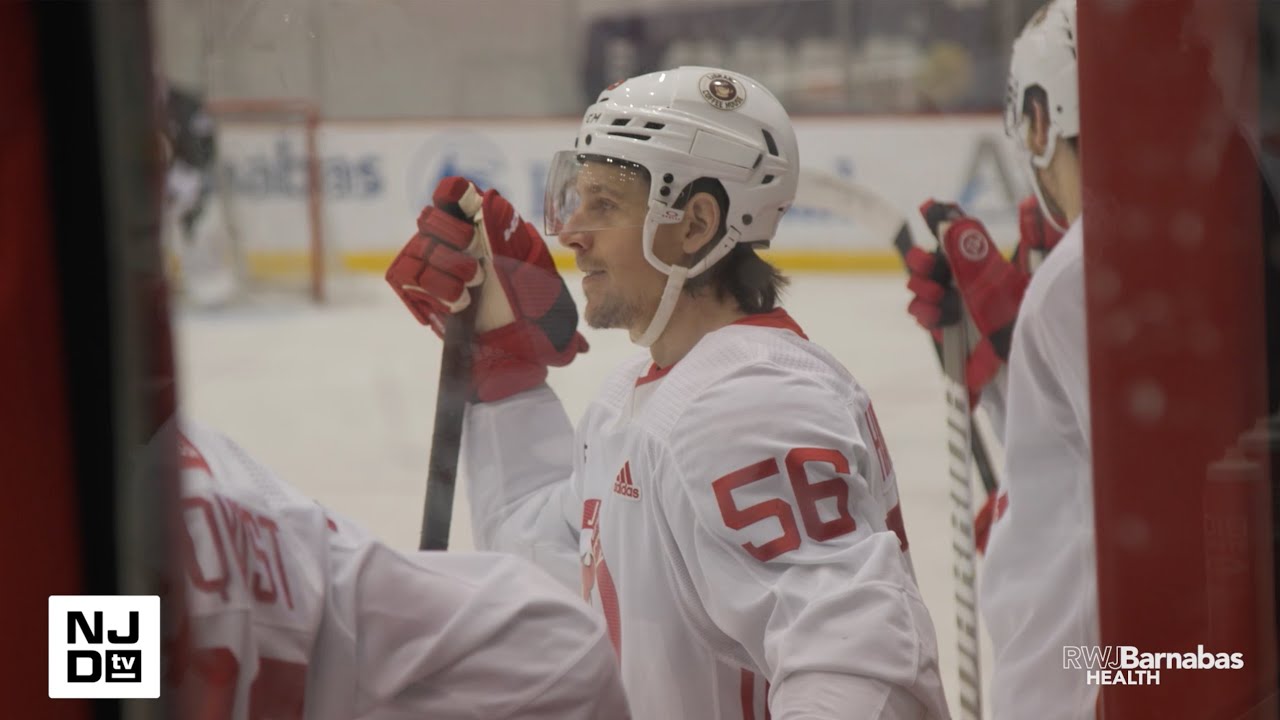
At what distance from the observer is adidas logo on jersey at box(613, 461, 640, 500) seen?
1033 millimetres

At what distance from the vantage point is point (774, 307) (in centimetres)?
106

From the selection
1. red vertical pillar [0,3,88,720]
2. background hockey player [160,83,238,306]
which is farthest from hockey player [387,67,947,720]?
red vertical pillar [0,3,88,720]

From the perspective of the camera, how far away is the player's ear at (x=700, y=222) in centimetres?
104

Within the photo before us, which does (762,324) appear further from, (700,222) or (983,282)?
(983,282)

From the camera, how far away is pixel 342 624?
1019 millimetres

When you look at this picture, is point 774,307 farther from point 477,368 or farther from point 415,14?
point 415,14

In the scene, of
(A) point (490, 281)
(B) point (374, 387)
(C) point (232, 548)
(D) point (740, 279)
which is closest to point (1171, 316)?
(D) point (740, 279)

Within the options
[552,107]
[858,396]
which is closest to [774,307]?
[858,396]

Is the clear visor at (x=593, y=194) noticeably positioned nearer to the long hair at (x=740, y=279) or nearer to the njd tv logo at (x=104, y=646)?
the long hair at (x=740, y=279)

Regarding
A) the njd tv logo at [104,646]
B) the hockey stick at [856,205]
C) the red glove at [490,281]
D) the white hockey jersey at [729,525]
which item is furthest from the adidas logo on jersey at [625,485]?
the njd tv logo at [104,646]

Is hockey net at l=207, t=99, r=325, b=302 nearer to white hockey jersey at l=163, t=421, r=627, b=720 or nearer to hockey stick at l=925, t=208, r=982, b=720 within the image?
white hockey jersey at l=163, t=421, r=627, b=720

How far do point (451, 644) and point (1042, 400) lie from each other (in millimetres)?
587

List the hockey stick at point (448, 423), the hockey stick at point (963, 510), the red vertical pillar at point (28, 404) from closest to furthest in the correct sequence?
the red vertical pillar at point (28, 404), the hockey stick at point (448, 423), the hockey stick at point (963, 510)

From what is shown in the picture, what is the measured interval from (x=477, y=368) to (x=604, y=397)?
0.11 m
